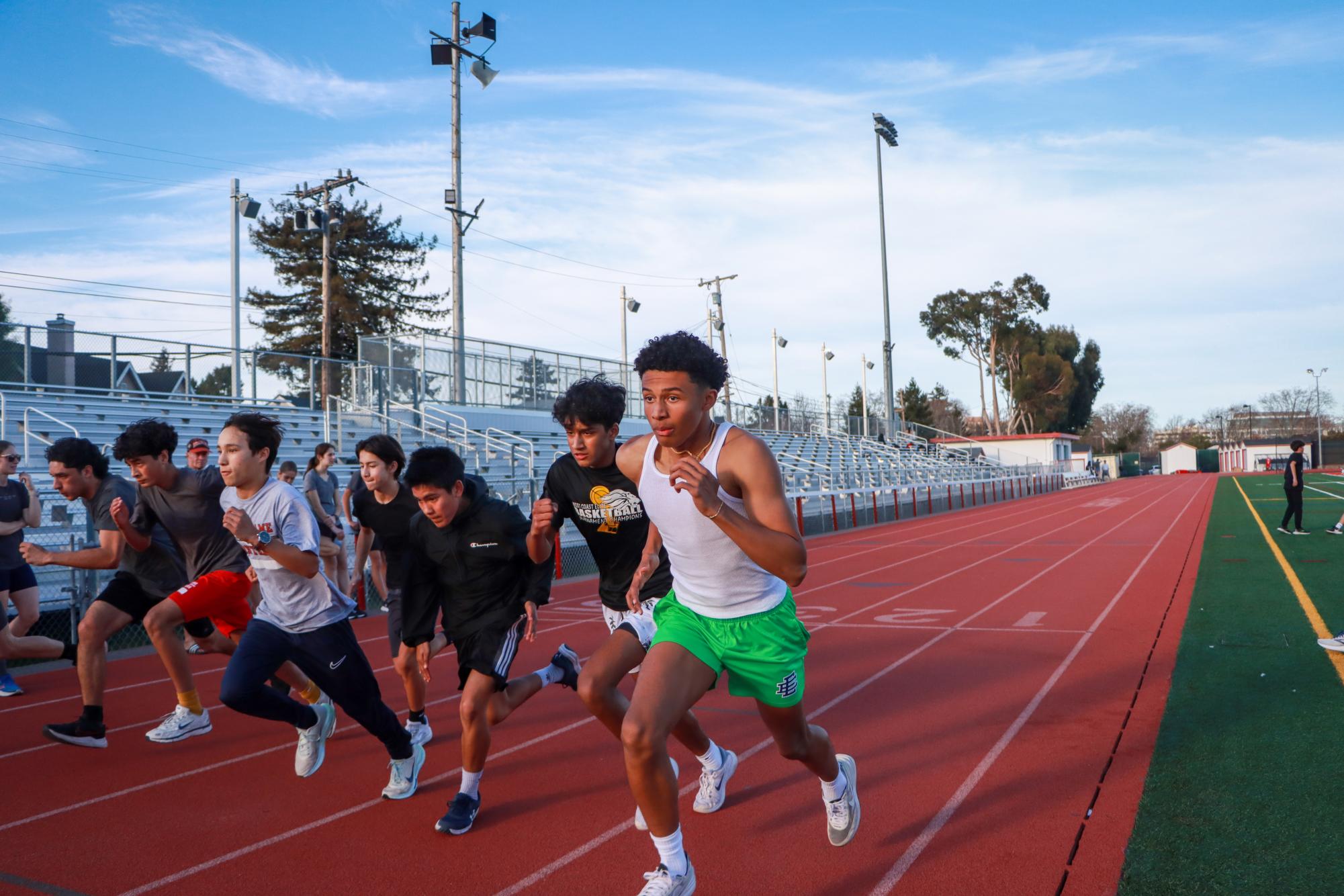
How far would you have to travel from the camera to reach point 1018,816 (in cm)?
432

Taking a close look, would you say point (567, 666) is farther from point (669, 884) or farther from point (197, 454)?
point (197, 454)

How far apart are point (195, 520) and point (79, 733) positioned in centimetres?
138

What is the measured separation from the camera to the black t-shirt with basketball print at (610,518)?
15.6 ft

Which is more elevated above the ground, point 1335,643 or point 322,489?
point 322,489

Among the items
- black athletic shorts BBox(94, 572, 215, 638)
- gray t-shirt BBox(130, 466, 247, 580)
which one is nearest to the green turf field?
gray t-shirt BBox(130, 466, 247, 580)

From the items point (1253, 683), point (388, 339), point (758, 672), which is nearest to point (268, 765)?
point (758, 672)

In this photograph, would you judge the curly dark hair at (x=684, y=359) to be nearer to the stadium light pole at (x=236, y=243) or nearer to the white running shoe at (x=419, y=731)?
the white running shoe at (x=419, y=731)

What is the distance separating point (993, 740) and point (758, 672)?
2664 mm

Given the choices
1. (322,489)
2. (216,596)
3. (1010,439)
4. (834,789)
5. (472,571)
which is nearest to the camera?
(834,789)

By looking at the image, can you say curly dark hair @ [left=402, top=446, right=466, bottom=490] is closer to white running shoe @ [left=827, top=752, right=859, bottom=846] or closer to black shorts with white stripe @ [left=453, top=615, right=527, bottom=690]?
black shorts with white stripe @ [left=453, top=615, right=527, bottom=690]

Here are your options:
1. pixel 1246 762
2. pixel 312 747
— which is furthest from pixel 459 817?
pixel 1246 762

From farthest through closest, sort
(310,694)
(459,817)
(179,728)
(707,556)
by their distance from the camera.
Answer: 1. (310,694)
2. (179,728)
3. (459,817)
4. (707,556)

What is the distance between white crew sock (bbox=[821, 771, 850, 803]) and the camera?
12.9 feet

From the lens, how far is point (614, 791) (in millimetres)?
4848
